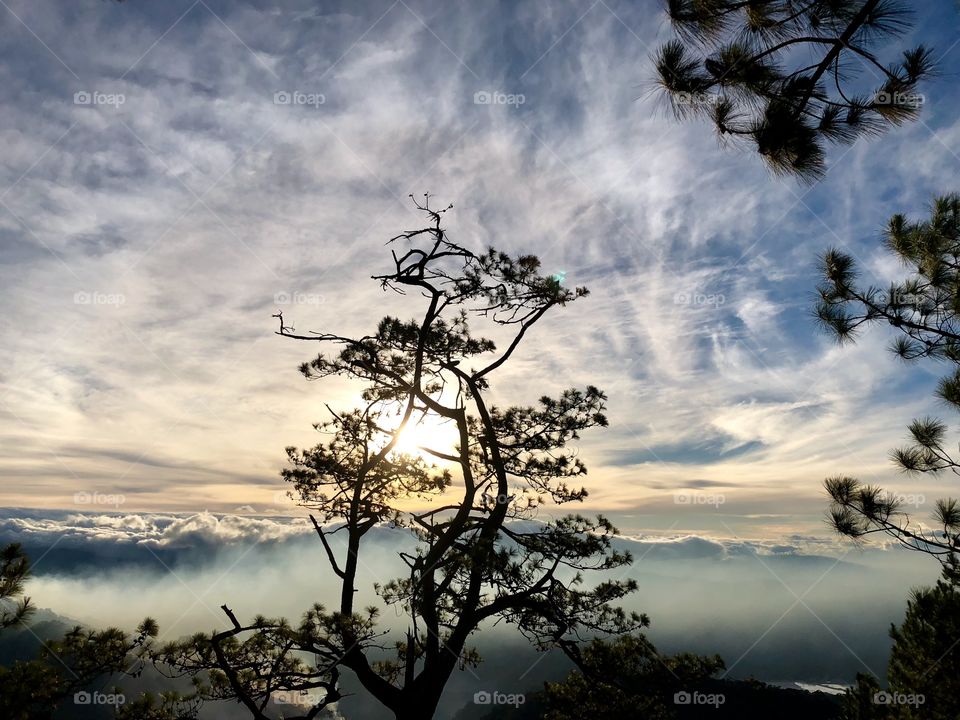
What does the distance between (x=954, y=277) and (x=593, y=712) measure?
8.24 metres

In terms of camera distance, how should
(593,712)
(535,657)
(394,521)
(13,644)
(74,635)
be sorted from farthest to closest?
(13,644) → (394,521) → (593,712) → (535,657) → (74,635)

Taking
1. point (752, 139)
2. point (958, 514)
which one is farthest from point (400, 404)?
point (958, 514)

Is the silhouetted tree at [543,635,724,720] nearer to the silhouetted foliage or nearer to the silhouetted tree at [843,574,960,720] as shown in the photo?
the silhouetted foliage

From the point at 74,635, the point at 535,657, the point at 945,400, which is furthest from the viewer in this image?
the point at 945,400

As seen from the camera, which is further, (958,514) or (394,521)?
(394,521)

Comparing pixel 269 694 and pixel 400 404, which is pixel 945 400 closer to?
pixel 400 404

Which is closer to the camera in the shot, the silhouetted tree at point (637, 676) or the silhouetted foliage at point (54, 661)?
the silhouetted foliage at point (54, 661)

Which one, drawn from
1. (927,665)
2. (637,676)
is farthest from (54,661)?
(927,665)

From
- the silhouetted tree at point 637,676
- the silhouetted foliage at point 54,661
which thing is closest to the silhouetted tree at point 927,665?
the silhouetted tree at point 637,676

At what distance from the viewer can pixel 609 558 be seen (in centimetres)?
679

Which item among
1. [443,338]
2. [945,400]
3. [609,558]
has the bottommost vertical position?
[609,558]

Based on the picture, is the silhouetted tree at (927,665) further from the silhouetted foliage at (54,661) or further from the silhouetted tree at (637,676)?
the silhouetted foliage at (54,661)

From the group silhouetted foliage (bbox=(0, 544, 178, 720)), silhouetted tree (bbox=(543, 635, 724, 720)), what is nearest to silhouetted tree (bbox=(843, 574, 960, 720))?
silhouetted tree (bbox=(543, 635, 724, 720))

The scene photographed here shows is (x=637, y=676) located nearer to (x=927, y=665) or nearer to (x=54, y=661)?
(x=54, y=661)
